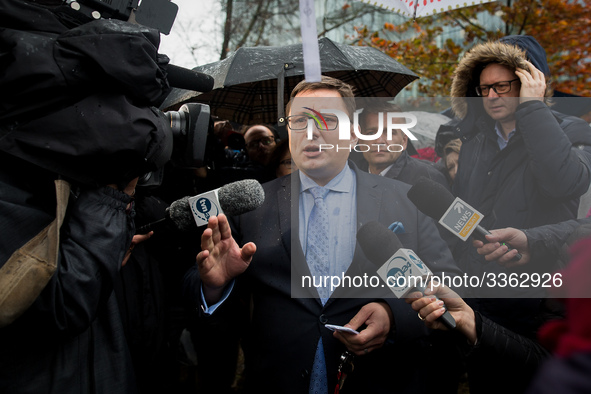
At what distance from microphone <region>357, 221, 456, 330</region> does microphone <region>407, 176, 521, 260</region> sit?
218mm

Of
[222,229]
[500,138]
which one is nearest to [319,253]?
[222,229]

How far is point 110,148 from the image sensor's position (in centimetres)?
125

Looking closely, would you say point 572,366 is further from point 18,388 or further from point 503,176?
point 503,176

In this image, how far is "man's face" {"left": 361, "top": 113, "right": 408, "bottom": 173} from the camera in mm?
1960

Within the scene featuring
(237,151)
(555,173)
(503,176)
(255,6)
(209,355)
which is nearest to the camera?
(555,173)

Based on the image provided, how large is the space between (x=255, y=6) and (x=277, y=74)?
7704 millimetres

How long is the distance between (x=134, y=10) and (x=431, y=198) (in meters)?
1.31

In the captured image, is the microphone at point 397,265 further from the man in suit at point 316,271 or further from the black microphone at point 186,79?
the black microphone at point 186,79

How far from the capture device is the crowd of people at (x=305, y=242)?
125 cm

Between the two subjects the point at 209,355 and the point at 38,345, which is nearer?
the point at 38,345

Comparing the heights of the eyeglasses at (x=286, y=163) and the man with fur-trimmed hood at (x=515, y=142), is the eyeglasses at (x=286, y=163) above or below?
below

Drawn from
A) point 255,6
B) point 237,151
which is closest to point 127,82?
point 237,151

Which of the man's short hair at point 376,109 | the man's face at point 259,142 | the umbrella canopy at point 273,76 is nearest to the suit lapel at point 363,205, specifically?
the man's short hair at point 376,109

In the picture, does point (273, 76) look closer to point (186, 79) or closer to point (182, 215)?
point (186, 79)
